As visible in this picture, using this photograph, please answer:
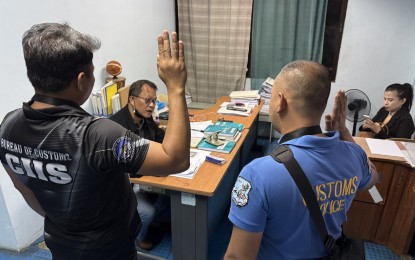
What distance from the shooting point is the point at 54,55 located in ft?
2.77

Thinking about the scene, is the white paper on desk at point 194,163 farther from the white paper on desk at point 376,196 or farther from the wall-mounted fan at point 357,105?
the wall-mounted fan at point 357,105

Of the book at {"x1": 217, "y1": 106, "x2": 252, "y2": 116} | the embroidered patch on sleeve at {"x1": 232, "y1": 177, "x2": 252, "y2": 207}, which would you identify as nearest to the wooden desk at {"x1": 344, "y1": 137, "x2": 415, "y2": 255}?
the book at {"x1": 217, "y1": 106, "x2": 252, "y2": 116}

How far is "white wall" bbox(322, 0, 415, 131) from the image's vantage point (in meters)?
A: 3.69

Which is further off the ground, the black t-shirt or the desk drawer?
the black t-shirt

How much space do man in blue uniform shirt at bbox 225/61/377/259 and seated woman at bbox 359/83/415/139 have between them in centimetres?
208

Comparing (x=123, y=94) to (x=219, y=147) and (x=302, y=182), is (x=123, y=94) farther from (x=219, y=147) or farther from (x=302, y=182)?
(x=302, y=182)

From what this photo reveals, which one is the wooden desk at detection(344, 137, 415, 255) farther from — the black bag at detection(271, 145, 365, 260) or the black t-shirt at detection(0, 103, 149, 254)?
the black t-shirt at detection(0, 103, 149, 254)

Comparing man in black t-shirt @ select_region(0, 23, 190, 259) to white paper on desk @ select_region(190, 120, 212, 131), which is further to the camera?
white paper on desk @ select_region(190, 120, 212, 131)

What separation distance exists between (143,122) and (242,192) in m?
1.70

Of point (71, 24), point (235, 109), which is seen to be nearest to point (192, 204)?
point (235, 109)

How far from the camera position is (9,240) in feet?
7.74

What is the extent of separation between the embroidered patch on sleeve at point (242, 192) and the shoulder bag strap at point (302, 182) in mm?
124

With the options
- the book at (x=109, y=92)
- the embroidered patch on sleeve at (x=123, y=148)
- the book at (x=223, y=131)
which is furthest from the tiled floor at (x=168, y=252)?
the embroidered patch on sleeve at (x=123, y=148)

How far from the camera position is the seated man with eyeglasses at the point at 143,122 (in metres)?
2.39
